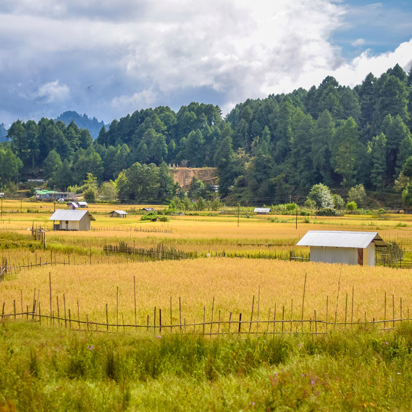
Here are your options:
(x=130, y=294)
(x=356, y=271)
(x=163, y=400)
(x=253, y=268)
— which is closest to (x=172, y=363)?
(x=163, y=400)

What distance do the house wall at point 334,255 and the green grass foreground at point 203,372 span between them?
59.3 ft

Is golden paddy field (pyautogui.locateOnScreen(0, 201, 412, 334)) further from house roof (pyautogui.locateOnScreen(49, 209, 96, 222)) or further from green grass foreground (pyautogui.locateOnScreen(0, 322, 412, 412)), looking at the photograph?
house roof (pyautogui.locateOnScreen(49, 209, 96, 222))

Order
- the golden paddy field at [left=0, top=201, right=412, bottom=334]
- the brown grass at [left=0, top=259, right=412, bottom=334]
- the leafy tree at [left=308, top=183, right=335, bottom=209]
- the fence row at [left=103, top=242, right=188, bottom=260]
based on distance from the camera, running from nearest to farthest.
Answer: the golden paddy field at [left=0, top=201, right=412, bottom=334] → the brown grass at [left=0, top=259, right=412, bottom=334] → the fence row at [left=103, top=242, right=188, bottom=260] → the leafy tree at [left=308, top=183, right=335, bottom=209]

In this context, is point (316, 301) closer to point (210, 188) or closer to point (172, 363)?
point (172, 363)

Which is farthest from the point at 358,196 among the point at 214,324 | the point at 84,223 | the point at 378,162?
the point at 214,324

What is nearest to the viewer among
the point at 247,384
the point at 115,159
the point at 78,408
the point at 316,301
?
the point at 78,408

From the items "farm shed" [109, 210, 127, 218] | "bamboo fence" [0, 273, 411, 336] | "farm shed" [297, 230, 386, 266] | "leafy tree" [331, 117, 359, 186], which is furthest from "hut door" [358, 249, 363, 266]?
"leafy tree" [331, 117, 359, 186]

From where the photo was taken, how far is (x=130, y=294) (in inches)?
752

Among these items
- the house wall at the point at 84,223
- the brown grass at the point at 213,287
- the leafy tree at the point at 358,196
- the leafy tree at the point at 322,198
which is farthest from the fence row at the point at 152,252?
the leafy tree at the point at 358,196

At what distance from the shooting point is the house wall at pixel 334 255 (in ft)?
97.9

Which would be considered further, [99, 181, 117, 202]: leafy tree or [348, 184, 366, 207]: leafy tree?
[99, 181, 117, 202]: leafy tree

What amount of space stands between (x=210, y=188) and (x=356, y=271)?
3958 inches

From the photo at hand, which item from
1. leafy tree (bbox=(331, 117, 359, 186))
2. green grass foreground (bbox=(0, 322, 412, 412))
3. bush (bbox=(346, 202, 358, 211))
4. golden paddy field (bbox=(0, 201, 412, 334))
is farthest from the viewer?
leafy tree (bbox=(331, 117, 359, 186))

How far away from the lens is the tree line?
322 ft
